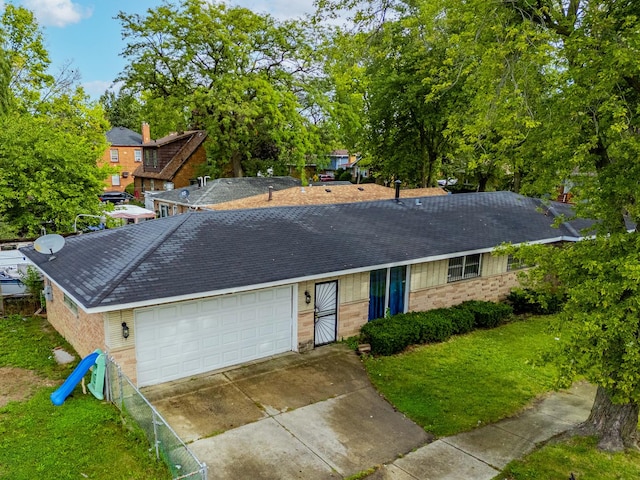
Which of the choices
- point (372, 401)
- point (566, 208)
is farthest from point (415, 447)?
point (566, 208)

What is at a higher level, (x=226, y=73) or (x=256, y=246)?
(x=226, y=73)

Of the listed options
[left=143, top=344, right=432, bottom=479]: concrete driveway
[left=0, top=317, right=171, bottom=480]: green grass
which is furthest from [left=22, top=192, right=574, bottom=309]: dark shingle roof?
[left=143, top=344, right=432, bottom=479]: concrete driveway

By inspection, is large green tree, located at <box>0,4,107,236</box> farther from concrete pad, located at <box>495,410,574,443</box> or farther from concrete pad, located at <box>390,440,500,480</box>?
concrete pad, located at <box>495,410,574,443</box>

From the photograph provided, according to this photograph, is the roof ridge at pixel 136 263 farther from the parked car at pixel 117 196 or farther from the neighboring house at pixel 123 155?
the neighboring house at pixel 123 155

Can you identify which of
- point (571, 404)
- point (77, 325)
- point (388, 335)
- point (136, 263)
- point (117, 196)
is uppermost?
point (136, 263)

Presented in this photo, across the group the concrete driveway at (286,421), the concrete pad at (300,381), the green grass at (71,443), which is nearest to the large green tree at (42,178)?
the green grass at (71,443)

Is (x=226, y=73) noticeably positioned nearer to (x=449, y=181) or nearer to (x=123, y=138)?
(x=123, y=138)

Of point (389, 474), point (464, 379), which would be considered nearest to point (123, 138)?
point (464, 379)
